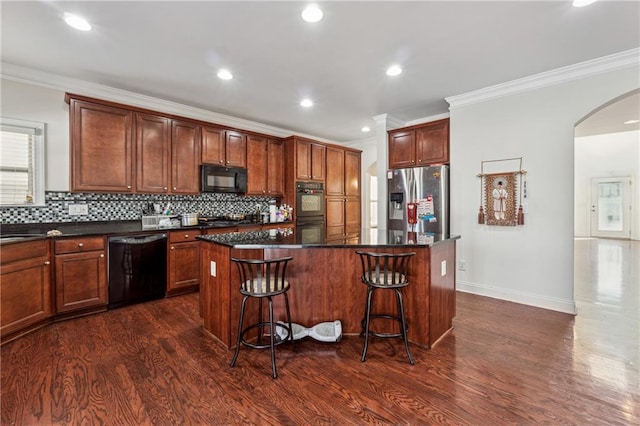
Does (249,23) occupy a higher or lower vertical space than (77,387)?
A: higher

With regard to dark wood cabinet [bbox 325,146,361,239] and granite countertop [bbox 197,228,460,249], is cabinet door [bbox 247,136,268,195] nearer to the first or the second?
dark wood cabinet [bbox 325,146,361,239]

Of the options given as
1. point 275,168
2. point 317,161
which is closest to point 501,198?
point 317,161

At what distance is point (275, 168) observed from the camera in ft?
17.9

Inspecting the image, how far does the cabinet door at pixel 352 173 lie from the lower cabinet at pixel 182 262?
344 centimetres

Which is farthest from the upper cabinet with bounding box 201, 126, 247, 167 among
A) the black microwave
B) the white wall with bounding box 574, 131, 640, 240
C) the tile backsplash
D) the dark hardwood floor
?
the white wall with bounding box 574, 131, 640, 240

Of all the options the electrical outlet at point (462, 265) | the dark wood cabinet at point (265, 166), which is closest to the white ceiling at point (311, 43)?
the dark wood cabinet at point (265, 166)

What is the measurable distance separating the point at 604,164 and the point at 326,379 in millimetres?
11217

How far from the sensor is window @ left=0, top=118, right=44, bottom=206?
3.17m

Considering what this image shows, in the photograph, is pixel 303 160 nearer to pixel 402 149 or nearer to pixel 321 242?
pixel 402 149

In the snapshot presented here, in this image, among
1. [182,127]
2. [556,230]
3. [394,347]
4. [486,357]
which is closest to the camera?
[486,357]

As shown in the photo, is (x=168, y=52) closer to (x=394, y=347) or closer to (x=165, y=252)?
(x=165, y=252)

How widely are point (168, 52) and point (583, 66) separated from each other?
14.1 ft

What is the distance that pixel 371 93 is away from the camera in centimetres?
397

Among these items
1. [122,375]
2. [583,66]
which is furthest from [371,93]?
[122,375]
